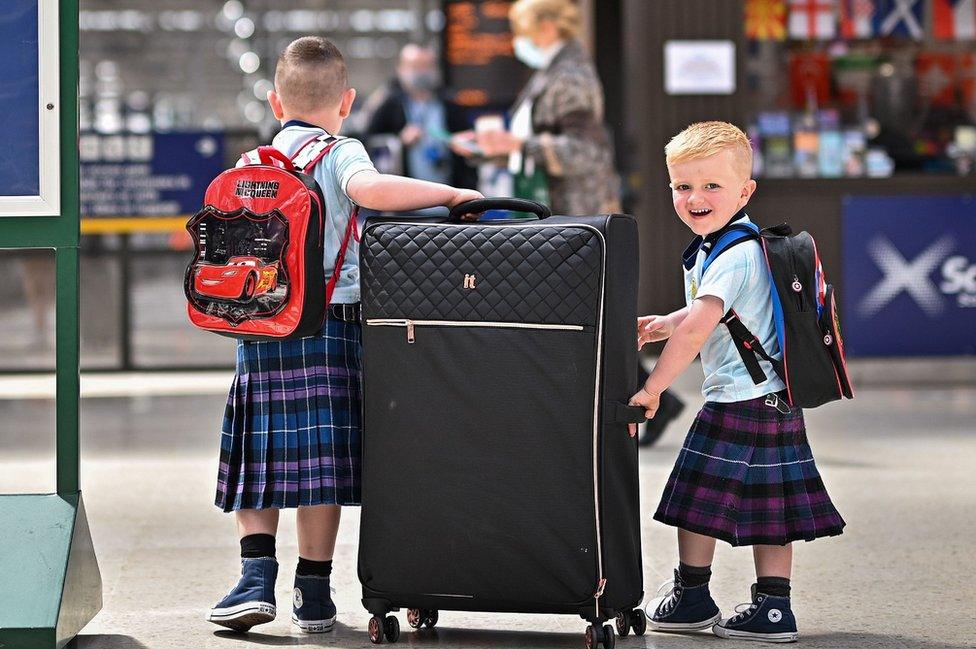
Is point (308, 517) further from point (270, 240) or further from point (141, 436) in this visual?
point (141, 436)

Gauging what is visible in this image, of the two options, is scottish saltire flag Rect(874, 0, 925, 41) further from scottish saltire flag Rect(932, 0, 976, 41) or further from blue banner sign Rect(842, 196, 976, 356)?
blue banner sign Rect(842, 196, 976, 356)

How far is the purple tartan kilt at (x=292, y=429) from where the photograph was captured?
3.25m

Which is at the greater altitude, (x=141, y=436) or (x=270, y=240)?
(x=270, y=240)

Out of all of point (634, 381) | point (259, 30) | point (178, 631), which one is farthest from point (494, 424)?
point (259, 30)

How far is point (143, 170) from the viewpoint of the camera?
31.2 ft

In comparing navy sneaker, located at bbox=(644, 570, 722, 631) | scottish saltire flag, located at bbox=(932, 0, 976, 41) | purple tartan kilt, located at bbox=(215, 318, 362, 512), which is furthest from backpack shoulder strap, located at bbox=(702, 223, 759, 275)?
scottish saltire flag, located at bbox=(932, 0, 976, 41)

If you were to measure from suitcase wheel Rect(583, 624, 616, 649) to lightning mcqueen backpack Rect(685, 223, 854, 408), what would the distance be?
645 mm

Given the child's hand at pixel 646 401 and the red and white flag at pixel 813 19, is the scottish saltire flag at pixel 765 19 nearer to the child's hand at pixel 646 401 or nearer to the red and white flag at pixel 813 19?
the red and white flag at pixel 813 19

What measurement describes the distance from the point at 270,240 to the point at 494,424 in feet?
2.00

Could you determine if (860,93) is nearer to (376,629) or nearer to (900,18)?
(900,18)

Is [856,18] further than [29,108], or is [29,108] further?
[856,18]

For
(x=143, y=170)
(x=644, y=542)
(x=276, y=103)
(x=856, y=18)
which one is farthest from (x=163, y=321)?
(x=276, y=103)

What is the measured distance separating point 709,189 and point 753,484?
65 centimetres

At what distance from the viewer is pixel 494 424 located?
119 inches
